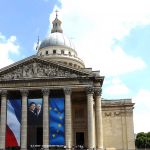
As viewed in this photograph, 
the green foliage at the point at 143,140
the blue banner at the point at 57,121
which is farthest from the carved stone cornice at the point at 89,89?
the green foliage at the point at 143,140

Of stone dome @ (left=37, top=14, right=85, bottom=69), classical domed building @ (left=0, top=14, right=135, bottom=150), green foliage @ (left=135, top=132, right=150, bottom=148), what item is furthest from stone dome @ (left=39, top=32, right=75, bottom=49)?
green foliage @ (left=135, top=132, right=150, bottom=148)

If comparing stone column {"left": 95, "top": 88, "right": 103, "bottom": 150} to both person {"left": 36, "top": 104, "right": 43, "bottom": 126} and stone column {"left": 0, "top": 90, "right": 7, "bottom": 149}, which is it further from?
stone column {"left": 0, "top": 90, "right": 7, "bottom": 149}

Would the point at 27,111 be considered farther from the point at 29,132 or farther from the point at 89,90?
the point at 89,90

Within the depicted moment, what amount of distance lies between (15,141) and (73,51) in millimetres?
29146

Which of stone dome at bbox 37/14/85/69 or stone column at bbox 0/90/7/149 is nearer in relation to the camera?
stone column at bbox 0/90/7/149

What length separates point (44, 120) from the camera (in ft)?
145

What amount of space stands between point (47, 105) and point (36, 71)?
15.9ft

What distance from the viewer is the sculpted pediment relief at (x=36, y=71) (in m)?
46.2

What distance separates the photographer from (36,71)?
1839 inches

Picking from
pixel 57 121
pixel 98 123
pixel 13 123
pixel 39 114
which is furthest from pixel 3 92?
pixel 98 123

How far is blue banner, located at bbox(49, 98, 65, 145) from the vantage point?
43719 millimetres

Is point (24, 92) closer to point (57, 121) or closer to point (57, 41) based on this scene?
point (57, 121)

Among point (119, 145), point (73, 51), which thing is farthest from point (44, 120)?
point (73, 51)

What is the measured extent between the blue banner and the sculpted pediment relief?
3.40m
